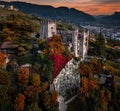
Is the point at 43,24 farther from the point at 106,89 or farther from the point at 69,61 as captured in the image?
the point at 106,89

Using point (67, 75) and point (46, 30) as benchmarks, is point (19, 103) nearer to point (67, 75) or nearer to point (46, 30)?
point (67, 75)

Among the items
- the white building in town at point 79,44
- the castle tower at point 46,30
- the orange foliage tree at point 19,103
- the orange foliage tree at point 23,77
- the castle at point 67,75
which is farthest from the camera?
the castle tower at point 46,30

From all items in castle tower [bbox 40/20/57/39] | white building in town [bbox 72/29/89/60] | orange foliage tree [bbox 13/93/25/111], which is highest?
castle tower [bbox 40/20/57/39]

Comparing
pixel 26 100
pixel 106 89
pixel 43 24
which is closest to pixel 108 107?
pixel 106 89

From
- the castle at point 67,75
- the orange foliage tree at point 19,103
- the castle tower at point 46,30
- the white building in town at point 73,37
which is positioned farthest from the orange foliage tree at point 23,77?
the castle tower at point 46,30

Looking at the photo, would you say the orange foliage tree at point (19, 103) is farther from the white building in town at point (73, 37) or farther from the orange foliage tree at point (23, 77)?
the white building in town at point (73, 37)

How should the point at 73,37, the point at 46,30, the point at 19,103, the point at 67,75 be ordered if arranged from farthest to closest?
the point at 46,30, the point at 73,37, the point at 67,75, the point at 19,103

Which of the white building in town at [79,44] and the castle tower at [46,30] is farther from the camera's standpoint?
the castle tower at [46,30]

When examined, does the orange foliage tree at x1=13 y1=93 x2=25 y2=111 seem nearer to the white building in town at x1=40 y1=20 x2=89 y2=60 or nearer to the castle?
the castle

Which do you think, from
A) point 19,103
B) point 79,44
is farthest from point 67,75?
point 79,44

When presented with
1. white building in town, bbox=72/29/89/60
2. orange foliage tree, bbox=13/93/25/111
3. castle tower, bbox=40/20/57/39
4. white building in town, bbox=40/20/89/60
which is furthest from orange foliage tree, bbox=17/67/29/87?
white building in town, bbox=72/29/89/60

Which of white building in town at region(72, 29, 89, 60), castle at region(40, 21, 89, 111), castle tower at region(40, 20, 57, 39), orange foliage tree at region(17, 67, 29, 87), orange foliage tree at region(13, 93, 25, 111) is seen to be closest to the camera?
orange foliage tree at region(13, 93, 25, 111)

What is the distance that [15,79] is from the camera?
53.3 meters

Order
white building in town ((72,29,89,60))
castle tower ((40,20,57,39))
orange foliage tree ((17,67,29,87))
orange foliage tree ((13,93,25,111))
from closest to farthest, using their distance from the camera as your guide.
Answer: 1. orange foliage tree ((13,93,25,111))
2. orange foliage tree ((17,67,29,87))
3. white building in town ((72,29,89,60))
4. castle tower ((40,20,57,39))
